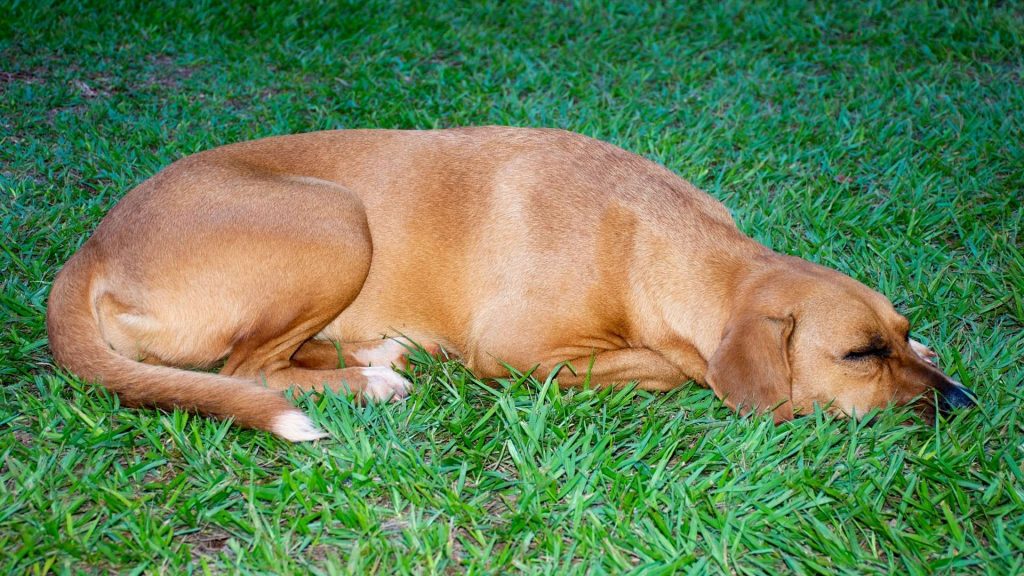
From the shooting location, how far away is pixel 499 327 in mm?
3775

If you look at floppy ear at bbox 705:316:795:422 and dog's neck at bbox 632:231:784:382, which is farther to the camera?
dog's neck at bbox 632:231:784:382

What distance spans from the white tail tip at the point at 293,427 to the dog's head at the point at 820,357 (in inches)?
58.0

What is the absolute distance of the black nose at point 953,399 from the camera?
3.36 m

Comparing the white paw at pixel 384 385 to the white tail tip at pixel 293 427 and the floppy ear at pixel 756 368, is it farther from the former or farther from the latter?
the floppy ear at pixel 756 368

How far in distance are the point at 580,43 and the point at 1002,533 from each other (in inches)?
209

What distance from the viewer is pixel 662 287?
3.66m

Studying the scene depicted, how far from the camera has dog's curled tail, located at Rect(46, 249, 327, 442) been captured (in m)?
3.18

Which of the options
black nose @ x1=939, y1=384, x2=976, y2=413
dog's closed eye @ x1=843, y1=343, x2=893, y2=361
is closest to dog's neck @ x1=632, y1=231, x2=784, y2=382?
dog's closed eye @ x1=843, y1=343, x2=893, y2=361

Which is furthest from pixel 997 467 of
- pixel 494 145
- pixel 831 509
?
pixel 494 145

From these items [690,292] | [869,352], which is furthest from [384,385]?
[869,352]

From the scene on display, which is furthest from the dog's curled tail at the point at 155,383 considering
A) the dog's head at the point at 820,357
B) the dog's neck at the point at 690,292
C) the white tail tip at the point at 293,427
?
the dog's head at the point at 820,357

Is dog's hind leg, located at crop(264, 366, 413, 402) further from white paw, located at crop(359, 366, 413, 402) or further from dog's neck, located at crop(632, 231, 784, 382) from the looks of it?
dog's neck, located at crop(632, 231, 784, 382)

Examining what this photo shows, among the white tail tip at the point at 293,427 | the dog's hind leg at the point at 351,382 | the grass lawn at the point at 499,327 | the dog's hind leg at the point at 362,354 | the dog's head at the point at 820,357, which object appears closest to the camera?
the grass lawn at the point at 499,327

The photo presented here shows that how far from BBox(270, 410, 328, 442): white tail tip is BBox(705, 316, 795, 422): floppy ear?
1473 mm
